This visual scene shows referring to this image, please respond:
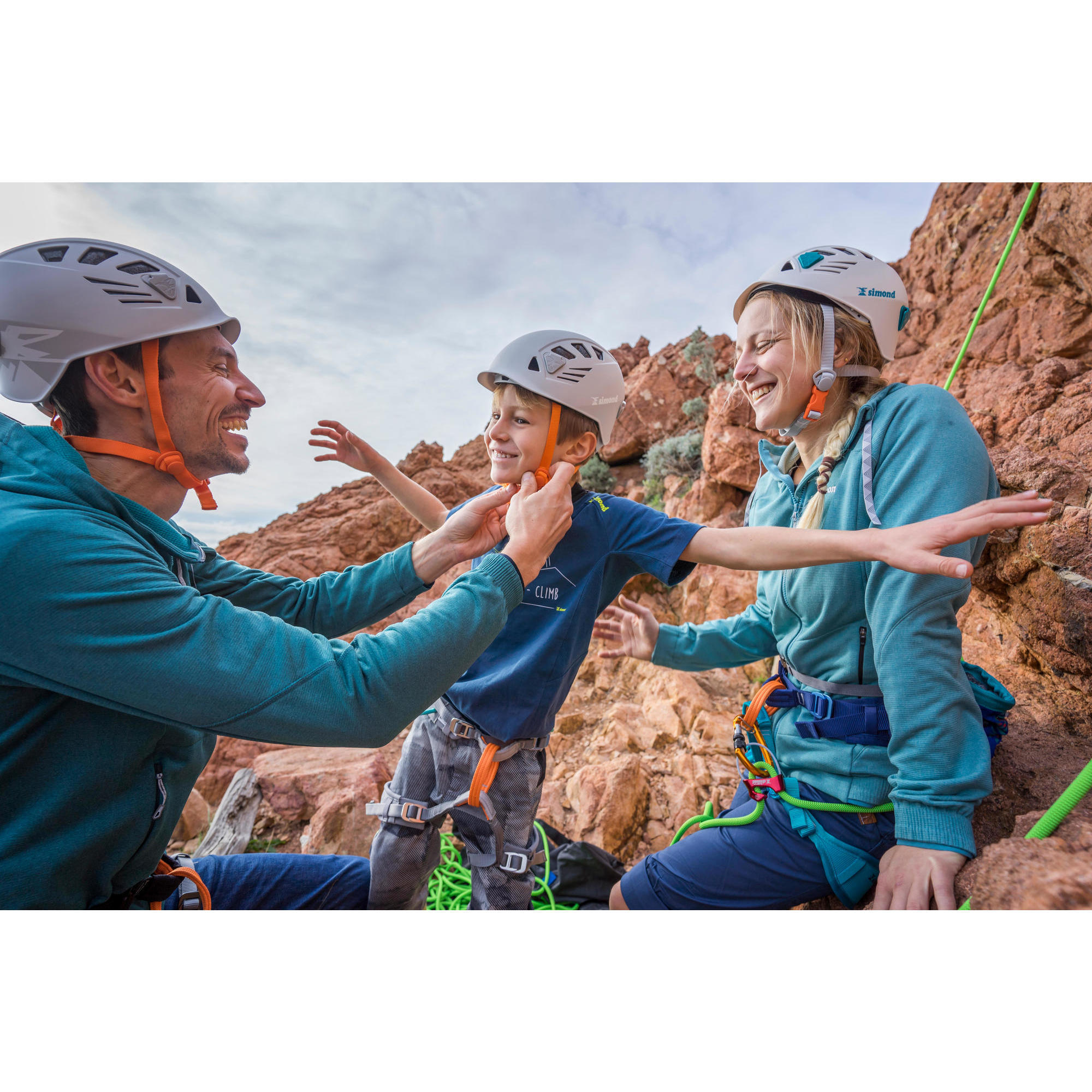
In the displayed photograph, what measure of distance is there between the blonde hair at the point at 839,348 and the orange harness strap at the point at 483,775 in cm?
162

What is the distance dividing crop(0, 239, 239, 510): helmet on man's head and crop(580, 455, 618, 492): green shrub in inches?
347

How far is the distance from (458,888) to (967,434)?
3.67 m

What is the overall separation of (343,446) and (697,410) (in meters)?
8.95

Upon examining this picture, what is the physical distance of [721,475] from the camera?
7.36m

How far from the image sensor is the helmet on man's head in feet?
5.03

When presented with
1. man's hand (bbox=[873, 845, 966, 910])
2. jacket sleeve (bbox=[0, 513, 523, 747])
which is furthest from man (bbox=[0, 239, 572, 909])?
man's hand (bbox=[873, 845, 966, 910])

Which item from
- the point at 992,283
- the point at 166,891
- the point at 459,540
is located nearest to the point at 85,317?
the point at 459,540

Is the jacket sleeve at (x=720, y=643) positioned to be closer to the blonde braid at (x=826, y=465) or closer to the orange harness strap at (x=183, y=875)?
the blonde braid at (x=826, y=465)

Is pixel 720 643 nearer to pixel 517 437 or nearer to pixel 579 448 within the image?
pixel 579 448

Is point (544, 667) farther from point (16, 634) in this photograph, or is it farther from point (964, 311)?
point (964, 311)

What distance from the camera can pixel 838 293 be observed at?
2164 mm

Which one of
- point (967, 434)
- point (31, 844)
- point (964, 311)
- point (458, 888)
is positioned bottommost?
point (458, 888)

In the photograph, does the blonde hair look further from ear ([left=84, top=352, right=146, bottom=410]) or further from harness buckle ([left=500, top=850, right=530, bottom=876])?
ear ([left=84, top=352, right=146, bottom=410])

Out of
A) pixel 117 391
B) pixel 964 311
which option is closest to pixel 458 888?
pixel 117 391
